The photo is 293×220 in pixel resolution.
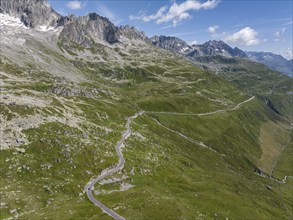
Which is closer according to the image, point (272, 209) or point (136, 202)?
point (136, 202)

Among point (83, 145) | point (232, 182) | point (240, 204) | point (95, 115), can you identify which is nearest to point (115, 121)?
point (95, 115)

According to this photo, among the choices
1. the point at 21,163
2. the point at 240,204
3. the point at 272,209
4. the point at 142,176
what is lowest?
the point at 272,209

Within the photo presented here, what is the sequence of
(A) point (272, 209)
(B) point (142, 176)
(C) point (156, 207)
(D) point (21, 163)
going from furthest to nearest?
(A) point (272, 209) → (B) point (142, 176) → (D) point (21, 163) → (C) point (156, 207)

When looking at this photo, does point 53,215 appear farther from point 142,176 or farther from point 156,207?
point 142,176

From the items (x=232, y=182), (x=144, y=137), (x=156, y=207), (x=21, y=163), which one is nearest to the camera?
(x=156, y=207)

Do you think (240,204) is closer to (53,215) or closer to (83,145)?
(83,145)

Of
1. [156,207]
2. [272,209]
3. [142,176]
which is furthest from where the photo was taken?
[272,209]

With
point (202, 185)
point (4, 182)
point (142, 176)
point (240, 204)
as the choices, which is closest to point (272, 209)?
point (240, 204)

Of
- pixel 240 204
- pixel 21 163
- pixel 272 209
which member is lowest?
pixel 272 209

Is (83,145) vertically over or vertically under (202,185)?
over
